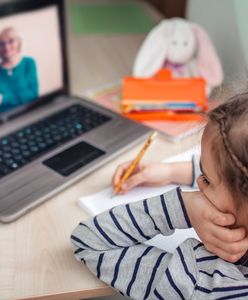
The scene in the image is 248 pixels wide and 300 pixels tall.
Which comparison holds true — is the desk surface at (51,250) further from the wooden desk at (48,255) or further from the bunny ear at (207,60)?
the bunny ear at (207,60)

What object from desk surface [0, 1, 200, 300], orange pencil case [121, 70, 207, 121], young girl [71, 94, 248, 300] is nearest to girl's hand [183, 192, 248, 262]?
young girl [71, 94, 248, 300]

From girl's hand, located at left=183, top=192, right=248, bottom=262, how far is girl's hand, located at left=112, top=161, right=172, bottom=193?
0.17 meters

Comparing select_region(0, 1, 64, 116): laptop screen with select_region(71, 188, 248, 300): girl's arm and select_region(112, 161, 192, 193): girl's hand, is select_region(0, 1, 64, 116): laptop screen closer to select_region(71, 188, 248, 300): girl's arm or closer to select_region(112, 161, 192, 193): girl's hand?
select_region(112, 161, 192, 193): girl's hand

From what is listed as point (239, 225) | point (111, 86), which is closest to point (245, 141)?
point (239, 225)

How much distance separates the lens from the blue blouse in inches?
35.9

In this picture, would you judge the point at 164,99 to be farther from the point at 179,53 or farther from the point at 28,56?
the point at 28,56

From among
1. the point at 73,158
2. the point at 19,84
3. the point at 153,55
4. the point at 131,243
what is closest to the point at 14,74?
the point at 19,84

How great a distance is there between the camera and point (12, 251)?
64 cm

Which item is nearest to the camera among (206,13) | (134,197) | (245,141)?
(245,141)

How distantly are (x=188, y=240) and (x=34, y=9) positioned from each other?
55 cm

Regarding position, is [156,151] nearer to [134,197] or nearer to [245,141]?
[134,197]

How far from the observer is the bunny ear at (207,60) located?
1.05m

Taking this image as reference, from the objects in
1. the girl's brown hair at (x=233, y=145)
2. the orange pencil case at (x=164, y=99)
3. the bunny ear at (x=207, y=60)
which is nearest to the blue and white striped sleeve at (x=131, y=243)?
the girl's brown hair at (x=233, y=145)

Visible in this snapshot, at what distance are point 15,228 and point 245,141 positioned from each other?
0.36 metres
